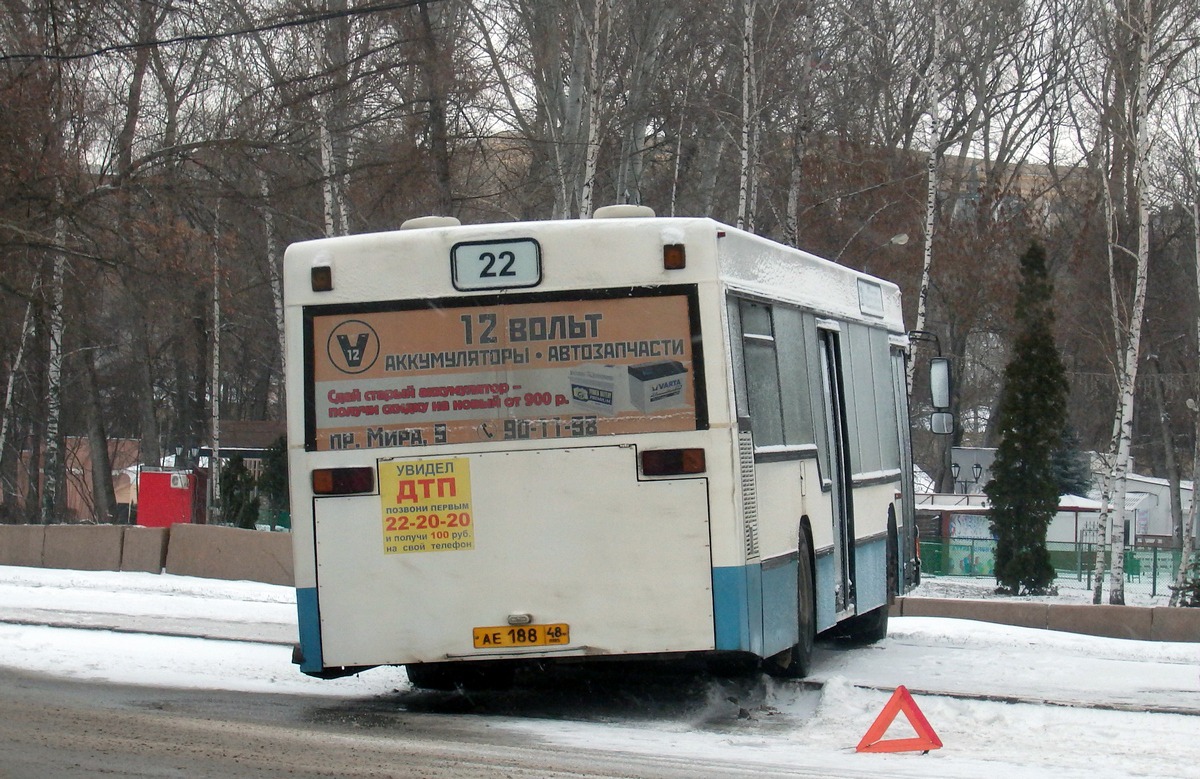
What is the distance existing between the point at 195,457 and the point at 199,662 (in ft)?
162

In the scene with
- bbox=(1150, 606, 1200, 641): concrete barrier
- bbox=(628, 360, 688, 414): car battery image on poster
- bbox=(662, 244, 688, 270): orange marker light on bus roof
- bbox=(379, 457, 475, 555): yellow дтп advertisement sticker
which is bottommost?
bbox=(1150, 606, 1200, 641): concrete barrier

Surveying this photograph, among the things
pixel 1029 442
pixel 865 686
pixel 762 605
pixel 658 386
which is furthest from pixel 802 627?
pixel 1029 442

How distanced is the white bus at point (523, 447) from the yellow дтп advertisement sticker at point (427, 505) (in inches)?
0.4

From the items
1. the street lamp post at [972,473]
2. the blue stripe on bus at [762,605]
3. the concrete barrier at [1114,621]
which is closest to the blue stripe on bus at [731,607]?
the blue stripe on bus at [762,605]

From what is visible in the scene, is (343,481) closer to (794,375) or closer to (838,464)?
(794,375)

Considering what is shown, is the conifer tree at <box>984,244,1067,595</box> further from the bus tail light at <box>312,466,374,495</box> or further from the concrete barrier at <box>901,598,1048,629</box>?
the bus tail light at <box>312,466,374,495</box>

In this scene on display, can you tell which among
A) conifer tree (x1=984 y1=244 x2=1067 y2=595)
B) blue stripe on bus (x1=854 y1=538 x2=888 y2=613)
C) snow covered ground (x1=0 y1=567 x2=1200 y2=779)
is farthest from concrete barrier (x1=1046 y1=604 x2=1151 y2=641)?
conifer tree (x1=984 y1=244 x2=1067 y2=595)

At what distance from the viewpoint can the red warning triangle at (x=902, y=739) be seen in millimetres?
7902

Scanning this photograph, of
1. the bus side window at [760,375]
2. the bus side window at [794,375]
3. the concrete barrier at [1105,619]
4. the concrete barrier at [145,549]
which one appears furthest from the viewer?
the concrete barrier at [145,549]

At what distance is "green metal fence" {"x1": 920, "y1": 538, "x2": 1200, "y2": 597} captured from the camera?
39125 mm

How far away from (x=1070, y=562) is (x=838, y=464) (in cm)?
3269

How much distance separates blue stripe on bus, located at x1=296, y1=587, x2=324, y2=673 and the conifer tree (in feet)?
104

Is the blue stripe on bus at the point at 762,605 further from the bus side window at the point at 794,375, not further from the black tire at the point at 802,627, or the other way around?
the bus side window at the point at 794,375

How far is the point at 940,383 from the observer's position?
14242 mm
